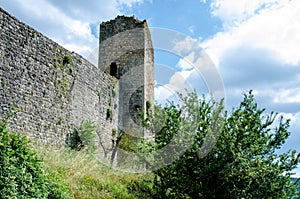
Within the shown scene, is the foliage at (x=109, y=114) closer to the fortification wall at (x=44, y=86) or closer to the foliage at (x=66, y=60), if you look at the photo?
the fortification wall at (x=44, y=86)

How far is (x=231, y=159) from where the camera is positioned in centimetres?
741

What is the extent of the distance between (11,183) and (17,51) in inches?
218

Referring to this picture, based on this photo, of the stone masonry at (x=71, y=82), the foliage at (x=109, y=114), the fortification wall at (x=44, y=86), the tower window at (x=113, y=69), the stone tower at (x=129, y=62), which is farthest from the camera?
the tower window at (x=113, y=69)

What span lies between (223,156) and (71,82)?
7119 millimetres

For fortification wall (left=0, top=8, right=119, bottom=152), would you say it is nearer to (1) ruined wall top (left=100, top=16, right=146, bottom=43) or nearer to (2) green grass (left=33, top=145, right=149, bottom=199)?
(2) green grass (left=33, top=145, right=149, bottom=199)

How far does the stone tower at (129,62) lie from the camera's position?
17.0 meters

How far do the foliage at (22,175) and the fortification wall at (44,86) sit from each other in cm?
353

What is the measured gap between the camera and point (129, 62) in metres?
17.5

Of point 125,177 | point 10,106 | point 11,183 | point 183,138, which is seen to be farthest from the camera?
point 125,177

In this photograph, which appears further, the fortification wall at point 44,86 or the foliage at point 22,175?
the fortification wall at point 44,86

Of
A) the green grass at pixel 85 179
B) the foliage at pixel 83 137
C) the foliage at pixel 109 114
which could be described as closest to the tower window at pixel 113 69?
the foliage at pixel 109 114

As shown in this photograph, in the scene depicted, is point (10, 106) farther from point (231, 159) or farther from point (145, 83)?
point (145, 83)

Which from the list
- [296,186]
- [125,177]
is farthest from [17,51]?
[296,186]

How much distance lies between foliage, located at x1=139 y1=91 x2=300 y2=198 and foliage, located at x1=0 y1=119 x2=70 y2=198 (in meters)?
2.36
